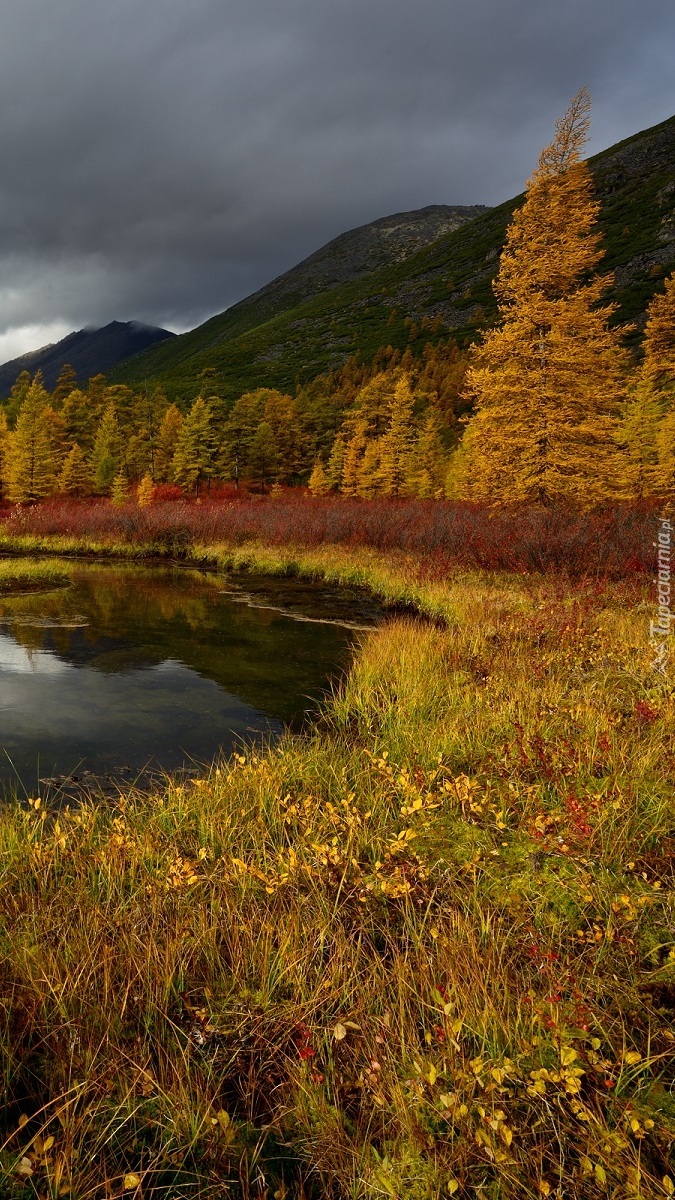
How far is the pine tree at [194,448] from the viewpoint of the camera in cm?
5041

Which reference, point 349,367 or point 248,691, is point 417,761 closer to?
point 248,691

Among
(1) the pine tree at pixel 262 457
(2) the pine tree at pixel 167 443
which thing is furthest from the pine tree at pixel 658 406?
(2) the pine tree at pixel 167 443

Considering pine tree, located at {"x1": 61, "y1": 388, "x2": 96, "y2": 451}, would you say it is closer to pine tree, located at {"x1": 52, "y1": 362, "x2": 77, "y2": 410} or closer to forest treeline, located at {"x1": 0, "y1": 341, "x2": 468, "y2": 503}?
forest treeline, located at {"x1": 0, "y1": 341, "x2": 468, "y2": 503}

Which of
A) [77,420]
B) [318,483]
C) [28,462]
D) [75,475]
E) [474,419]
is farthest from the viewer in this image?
[318,483]

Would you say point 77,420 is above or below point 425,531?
above

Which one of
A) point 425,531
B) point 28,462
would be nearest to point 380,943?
point 425,531

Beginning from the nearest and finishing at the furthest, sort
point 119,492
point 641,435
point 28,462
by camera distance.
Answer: point 641,435
point 119,492
point 28,462

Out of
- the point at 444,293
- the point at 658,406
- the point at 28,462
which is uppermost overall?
the point at 444,293

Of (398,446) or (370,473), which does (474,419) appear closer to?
(398,446)

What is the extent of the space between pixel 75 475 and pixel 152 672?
45517 mm

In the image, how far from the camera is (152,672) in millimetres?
8742

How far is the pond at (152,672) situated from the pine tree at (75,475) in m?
36.9

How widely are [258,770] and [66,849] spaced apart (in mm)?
1451

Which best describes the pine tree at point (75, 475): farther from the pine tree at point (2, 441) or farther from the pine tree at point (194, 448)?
the pine tree at point (194, 448)
